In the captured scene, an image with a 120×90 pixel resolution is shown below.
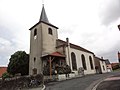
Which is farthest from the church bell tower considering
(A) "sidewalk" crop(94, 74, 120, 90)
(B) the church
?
(A) "sidewalk" crop(94, 74, 120, 90)

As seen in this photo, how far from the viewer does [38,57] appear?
26.7 meters

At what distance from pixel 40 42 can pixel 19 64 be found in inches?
419

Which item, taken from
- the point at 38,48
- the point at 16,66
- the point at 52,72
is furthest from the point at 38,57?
the point at 16,66

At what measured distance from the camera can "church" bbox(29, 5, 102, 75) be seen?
25194 millimetres

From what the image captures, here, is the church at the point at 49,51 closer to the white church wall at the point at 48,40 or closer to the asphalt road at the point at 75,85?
the white church wall at the point at 48,40

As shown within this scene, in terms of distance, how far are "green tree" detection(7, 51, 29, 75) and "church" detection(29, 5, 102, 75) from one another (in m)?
5.96

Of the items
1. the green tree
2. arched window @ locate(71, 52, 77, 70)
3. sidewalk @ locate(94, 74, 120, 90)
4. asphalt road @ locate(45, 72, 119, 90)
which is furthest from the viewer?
the green tree

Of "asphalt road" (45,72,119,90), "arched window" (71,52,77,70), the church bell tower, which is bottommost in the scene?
Result: "asphalt road" (45,72,119,90)

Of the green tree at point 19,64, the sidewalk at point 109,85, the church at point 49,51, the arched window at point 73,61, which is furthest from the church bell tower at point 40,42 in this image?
the sidewalk at point 109,85

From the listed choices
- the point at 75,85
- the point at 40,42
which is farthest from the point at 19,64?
the point at 75,85

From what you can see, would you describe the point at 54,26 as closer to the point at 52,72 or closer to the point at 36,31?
the point at 36,31

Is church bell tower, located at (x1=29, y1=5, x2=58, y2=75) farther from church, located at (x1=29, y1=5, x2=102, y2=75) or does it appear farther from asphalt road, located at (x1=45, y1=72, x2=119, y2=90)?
asphalt road, located at (x1=45, y1=72, x2=119, y2=90)

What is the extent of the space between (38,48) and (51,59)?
4637 mm

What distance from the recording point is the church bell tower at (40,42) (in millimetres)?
26430
